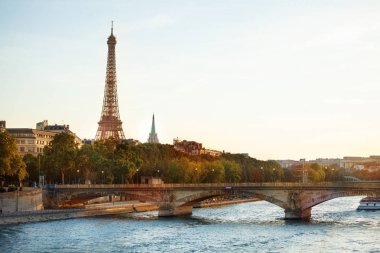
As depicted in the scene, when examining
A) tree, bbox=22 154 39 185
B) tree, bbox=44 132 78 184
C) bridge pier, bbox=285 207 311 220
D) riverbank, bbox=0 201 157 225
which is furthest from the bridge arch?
tree, bbox=22 154 39 185

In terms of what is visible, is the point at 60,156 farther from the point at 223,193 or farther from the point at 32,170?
the point at 223,193

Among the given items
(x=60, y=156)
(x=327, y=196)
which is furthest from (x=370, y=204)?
(x=60, y=156)

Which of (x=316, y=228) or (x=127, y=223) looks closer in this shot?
(x=316, y=228)

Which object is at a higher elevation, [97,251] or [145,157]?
[145,157]

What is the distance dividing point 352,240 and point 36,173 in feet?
194

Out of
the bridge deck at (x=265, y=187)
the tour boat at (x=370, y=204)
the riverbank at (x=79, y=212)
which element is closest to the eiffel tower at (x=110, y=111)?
the riverbank at (x=79, y=212)

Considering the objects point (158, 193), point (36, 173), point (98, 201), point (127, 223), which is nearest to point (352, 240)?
point (127, 223)

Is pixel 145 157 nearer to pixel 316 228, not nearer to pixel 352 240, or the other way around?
pixel 316 228

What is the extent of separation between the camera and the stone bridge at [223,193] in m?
79.1

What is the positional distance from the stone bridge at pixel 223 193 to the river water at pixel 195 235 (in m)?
2.21

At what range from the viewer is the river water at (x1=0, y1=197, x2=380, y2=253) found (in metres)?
55.3

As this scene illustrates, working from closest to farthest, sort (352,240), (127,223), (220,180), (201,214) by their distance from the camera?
(352,240) < (127,223) < (201,214) < (220,180)

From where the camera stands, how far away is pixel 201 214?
91250 millimetres

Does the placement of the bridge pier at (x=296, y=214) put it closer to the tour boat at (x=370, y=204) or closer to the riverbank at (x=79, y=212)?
the riverbank at (x=79, y=212)
